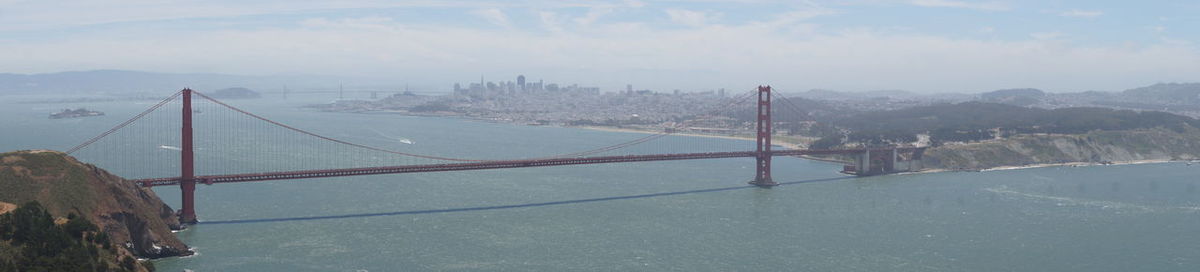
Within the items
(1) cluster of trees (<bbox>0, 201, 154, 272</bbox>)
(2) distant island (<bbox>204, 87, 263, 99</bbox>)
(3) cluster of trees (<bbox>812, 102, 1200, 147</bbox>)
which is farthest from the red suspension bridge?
(2) distant island (<bbox>204, 87, 263, 99</bbox>)

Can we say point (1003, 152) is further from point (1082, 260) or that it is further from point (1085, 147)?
point (1082, 260)

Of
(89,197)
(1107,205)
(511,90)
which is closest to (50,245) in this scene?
(89,197)

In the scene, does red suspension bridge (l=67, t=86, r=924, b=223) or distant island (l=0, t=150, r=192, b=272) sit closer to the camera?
distant island (l=0, t=150, r=192, b=272)

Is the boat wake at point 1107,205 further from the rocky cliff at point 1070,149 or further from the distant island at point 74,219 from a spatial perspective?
the distant island at point 74,219

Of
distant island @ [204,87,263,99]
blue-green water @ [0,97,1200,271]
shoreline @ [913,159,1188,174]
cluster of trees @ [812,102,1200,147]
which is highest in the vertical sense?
distant island @ [204,87,263,99]

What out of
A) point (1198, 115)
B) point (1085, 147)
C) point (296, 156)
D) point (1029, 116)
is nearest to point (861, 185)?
point (1085, 147)

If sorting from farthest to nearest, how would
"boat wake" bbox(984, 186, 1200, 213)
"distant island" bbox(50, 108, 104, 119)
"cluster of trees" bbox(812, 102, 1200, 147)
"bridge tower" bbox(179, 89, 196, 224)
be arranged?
"distant island" bbox(50, 108, 104, 119) → "cluster of trees" bbox(812, 102, 1200, 147) → "boat wake" bbox(984, 186, 1200, 213) → "bridge tower" bbox(179, 89, 196, 224)

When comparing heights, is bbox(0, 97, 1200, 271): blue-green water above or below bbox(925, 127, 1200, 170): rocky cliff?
below

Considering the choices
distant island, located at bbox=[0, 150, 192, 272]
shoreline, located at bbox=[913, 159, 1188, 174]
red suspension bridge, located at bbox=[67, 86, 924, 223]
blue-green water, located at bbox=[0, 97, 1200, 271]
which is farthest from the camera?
shoreline, located at bbox=[913, 159, 1188, 174]

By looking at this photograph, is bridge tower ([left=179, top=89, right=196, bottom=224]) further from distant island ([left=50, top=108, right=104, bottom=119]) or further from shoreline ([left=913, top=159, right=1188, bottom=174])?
distant island ([left=50, top=108, right=104, bottom=119])
